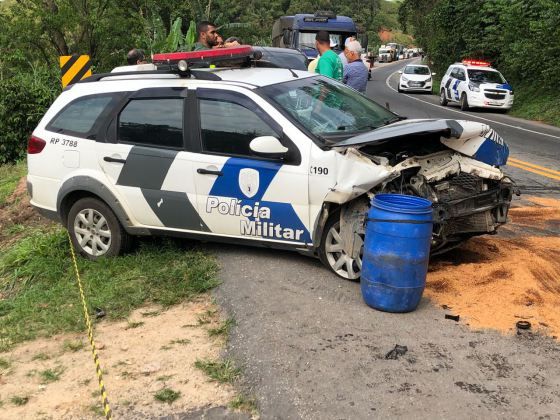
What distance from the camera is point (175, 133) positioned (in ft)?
19.2

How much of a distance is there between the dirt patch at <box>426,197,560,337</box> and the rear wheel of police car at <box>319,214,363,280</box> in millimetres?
626

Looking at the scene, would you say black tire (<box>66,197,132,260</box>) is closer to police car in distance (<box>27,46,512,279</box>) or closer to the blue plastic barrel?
police car in distance (<box>27,46,512,279</box>)

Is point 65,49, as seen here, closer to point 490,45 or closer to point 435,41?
point 490,45

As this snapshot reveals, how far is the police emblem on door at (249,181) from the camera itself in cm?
543

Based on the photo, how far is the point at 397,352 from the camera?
411cm

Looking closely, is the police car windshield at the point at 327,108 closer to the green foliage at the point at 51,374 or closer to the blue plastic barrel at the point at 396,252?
the blue plastic barrel at the point at 396,252

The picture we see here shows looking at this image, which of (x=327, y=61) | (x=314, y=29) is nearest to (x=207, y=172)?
(x=327, y=61)

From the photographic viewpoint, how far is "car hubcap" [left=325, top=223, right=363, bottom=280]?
5.25m

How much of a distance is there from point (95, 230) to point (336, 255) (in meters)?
2.59

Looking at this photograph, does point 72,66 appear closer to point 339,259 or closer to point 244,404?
point 339,259

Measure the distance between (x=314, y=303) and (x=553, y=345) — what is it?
1750mm

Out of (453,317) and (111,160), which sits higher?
(111,160)

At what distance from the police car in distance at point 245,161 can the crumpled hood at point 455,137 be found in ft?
0.04

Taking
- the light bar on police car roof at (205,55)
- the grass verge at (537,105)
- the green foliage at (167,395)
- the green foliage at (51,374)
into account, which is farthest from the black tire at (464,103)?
the green foliage at (167,395)
